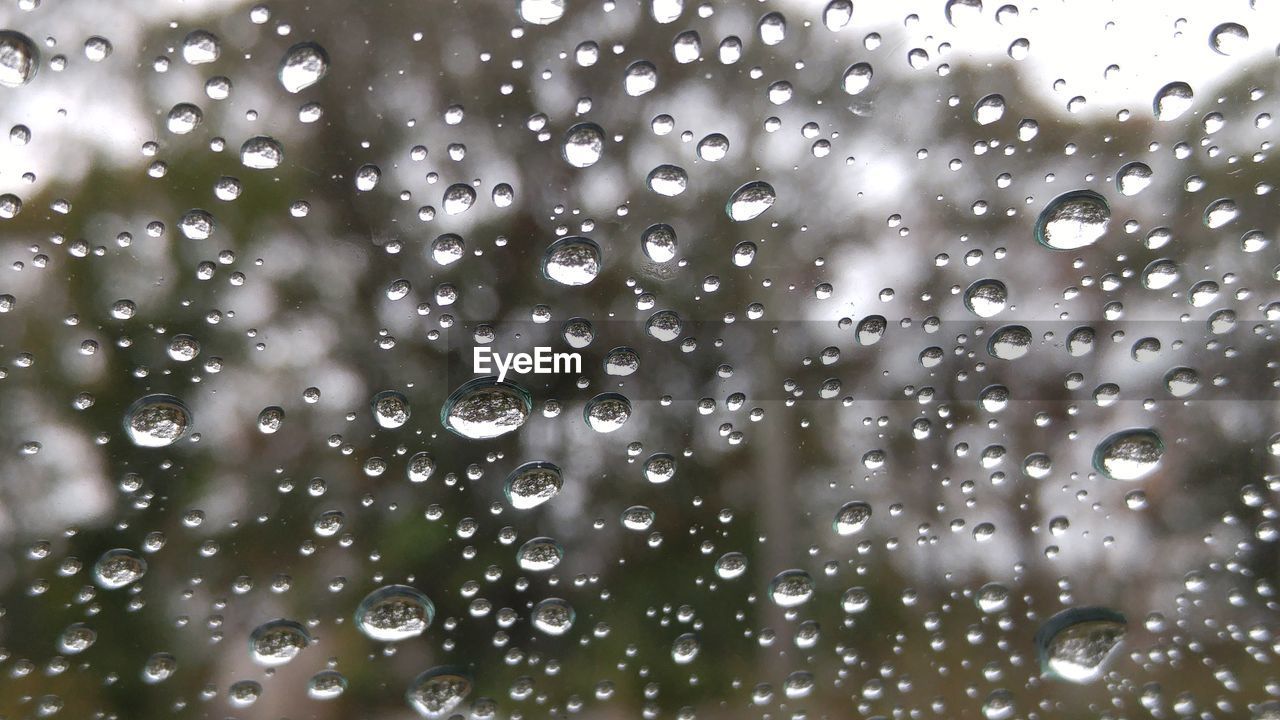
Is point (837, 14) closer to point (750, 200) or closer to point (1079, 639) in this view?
point (750, 200)

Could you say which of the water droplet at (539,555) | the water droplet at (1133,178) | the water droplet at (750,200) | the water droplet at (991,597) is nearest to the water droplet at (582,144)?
the water droplet at (750,200)

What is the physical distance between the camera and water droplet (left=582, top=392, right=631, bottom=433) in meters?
0.55

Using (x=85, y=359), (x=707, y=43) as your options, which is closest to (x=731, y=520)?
(x=707, y=43)

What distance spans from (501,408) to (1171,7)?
24.3 inches

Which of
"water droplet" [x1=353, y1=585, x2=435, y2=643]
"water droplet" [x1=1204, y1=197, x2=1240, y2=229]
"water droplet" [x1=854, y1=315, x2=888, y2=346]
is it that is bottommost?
"water droplet" [x1=353, y1=585, x2=435, y2=643]

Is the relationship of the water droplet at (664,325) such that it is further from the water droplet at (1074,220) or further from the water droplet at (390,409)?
the water droplet at (1074,220)

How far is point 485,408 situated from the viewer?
539mm

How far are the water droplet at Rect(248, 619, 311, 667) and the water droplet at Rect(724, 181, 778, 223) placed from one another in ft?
1.68

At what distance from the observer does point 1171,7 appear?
19.9 inches

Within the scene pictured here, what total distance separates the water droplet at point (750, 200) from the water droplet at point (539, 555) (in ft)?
1.06

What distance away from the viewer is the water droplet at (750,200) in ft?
1.75

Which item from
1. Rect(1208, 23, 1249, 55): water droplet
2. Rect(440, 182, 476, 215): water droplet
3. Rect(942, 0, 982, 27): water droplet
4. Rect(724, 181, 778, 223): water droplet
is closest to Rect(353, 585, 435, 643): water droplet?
Rect(440, 182, 476, 215): water droplet

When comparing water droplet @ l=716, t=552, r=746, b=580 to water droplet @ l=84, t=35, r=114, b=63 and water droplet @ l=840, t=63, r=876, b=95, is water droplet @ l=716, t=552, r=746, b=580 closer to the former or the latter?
water droplet @ l=840, t=63, r=876, b=95

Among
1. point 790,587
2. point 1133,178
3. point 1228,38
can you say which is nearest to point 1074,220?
point 1133,178
